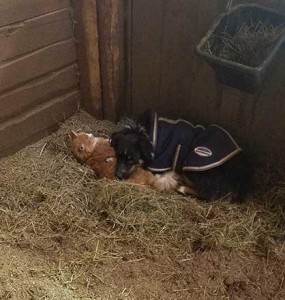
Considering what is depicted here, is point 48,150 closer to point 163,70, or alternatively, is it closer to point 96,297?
point 163,70

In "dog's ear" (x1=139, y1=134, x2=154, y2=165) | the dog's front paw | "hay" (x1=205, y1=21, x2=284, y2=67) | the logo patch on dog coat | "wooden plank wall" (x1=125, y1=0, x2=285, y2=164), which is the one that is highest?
"hay" (x1=205, y1=21, x2=284, y2=67)

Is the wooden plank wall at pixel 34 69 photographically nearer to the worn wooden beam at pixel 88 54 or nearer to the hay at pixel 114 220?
the worn wooden beam at pixel 88 54

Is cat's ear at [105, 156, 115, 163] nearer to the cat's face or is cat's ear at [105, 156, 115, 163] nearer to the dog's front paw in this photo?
the cat's face

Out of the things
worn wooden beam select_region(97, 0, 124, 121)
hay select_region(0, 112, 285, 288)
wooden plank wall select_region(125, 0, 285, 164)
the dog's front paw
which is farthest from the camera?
worn wooden beam select_region(97, 0, 124, 121)

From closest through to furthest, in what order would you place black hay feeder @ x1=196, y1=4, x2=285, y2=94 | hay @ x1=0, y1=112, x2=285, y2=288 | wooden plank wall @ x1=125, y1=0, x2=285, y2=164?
black hay feeder @ x1=196, y1=4, x2=285, y2=94, hay @ x1=0, y1=112, x2=285, y2=288, wooden plank wall @ x1=125, y1=0, x2=285, y2=164

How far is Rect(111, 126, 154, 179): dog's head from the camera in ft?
8.94

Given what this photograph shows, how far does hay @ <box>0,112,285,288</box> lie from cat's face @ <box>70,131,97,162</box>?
0.10m

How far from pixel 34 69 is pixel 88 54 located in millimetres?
406

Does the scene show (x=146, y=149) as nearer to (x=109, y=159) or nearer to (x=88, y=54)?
(x=109, y=159)

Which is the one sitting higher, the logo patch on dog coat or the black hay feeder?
the black hay feeder

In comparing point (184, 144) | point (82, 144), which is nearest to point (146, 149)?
point (184, 144)

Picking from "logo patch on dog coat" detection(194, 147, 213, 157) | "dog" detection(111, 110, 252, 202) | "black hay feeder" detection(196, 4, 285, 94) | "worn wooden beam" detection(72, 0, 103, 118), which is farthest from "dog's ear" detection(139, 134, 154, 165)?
"worn wooden beam" detection(72, 0, 103, 118)

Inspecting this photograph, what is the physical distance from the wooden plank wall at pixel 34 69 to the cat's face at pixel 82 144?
347 mm

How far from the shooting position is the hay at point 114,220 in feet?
7.89
